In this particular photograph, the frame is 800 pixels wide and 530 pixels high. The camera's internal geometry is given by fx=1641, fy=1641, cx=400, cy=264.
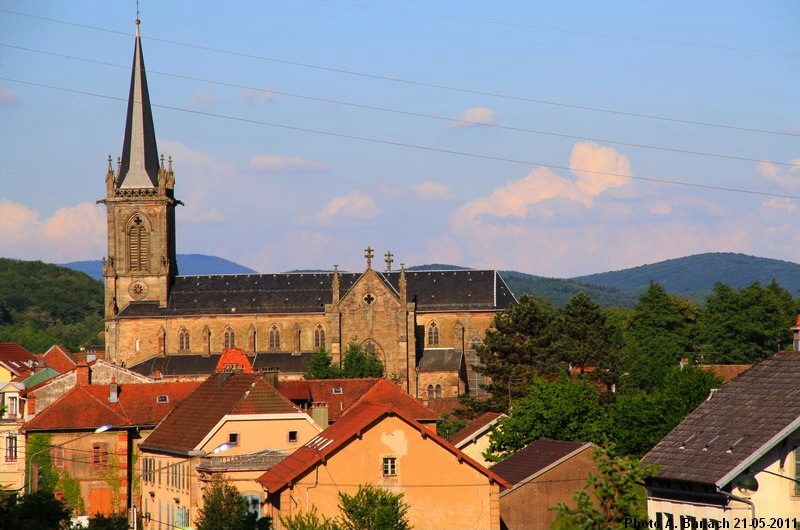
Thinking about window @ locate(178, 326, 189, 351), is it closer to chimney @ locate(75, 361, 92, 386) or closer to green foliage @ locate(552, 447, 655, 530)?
chimney @ locate(75, 361, 92, 386)

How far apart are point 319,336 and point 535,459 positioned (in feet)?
254

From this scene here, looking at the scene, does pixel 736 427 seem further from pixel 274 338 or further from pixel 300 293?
pixel 300 293

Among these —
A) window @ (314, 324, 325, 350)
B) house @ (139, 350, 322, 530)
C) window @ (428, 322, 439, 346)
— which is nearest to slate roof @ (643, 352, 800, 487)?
house @ (139, 350, 322, 530)

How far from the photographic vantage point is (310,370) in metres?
112

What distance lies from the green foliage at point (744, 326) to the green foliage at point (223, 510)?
89.2m

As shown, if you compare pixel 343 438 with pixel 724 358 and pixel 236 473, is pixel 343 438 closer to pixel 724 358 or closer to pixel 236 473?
pixel 236 473

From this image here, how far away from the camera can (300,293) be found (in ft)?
428

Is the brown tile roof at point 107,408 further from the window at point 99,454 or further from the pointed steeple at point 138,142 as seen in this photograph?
the pointed steeple at point 138,142

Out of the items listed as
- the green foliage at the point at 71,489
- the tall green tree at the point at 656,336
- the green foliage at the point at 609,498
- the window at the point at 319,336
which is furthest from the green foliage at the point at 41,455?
the window at the point at 319,336

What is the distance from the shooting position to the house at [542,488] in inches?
1874

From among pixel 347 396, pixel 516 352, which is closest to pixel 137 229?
pixel 516 352

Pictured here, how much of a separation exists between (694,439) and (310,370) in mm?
82709

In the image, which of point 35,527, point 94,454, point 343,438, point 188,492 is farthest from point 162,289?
point 35,527

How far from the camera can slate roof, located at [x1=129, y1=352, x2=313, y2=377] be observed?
4870 inches
